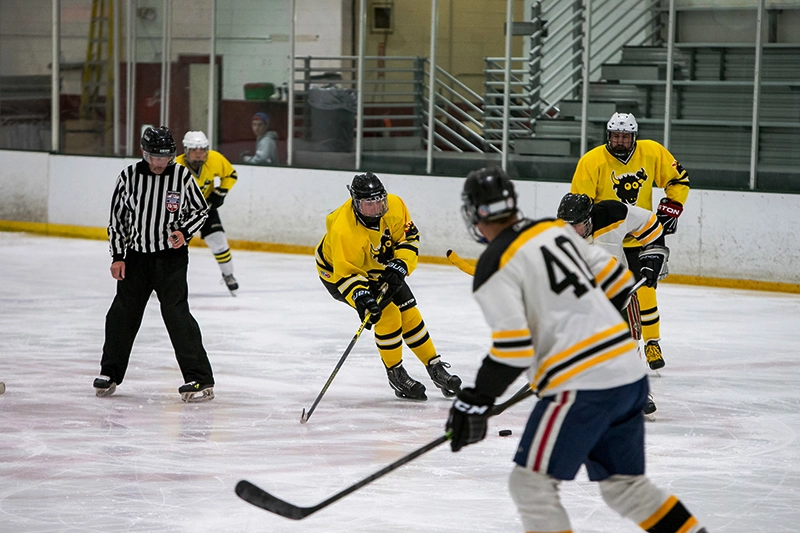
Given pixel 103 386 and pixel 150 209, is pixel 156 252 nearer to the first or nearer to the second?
pixel 150 209

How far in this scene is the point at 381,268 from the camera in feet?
16.0

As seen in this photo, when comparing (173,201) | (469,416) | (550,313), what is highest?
(173,201)

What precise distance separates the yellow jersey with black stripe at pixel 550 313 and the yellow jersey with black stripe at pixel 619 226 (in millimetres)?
2296

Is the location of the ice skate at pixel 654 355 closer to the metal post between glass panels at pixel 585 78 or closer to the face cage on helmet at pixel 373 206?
the face cage on helmet at pixel 373 206

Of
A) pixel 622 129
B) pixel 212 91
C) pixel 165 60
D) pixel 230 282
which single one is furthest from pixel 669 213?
pixel 165 60

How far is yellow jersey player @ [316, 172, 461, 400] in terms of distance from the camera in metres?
4.66

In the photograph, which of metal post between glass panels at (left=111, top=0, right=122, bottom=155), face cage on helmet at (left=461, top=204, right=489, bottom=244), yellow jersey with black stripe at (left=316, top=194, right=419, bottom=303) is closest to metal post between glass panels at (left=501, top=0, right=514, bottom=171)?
metal post between glass panels at (left=111, top=0, right=122, bottom=155)

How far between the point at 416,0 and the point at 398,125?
3.63 ft

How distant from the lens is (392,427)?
4520mm

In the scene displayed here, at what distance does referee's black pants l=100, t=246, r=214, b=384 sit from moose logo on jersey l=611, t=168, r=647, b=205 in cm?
213

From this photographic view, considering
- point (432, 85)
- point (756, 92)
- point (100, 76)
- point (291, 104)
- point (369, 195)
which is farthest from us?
point (100, 76)

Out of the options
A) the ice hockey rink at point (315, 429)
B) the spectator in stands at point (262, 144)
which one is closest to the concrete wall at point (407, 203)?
the spectator in stands at point (262, 144)

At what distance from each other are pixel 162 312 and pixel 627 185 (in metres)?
2.33

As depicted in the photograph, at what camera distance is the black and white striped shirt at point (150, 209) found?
476 cm
